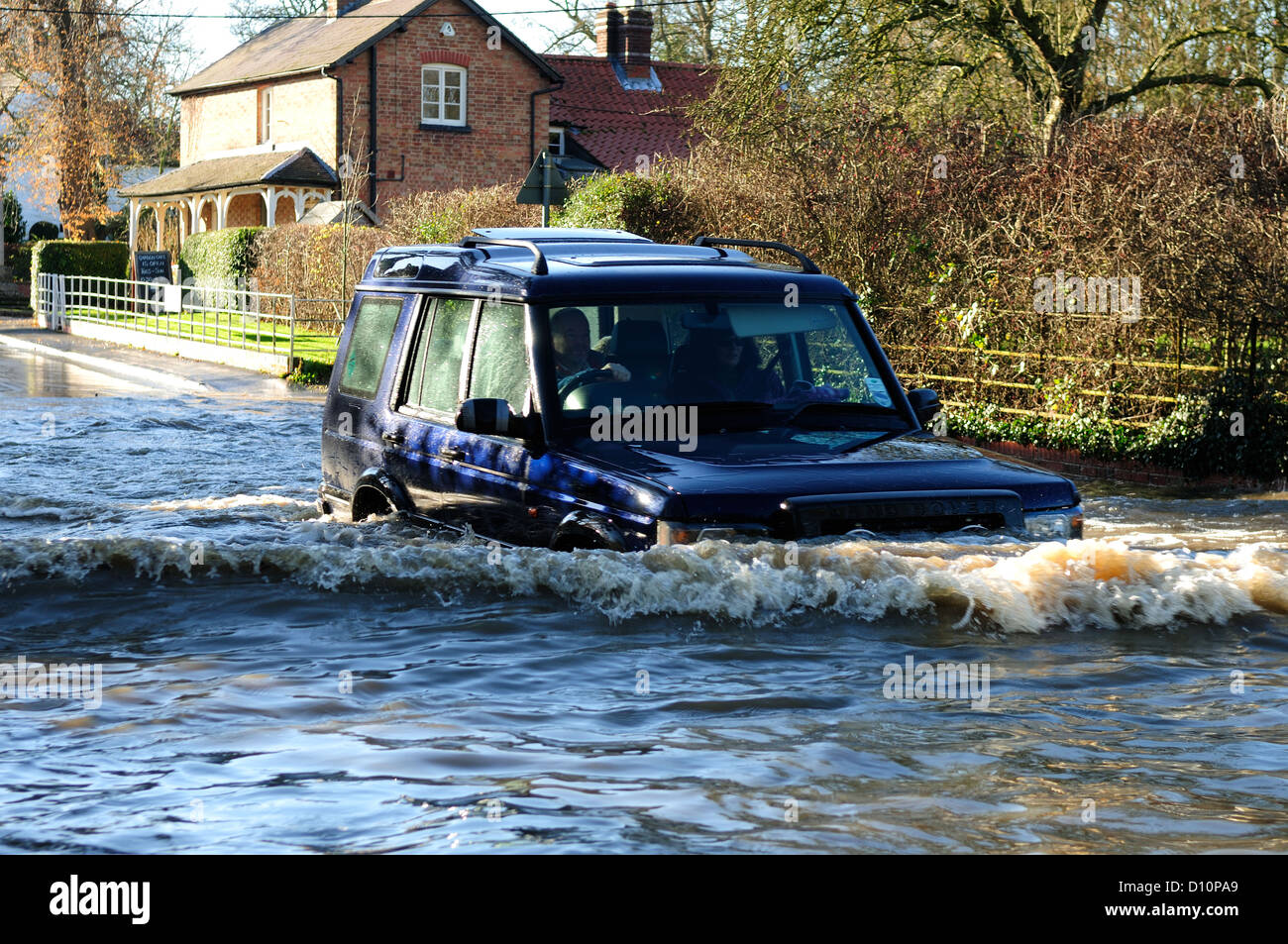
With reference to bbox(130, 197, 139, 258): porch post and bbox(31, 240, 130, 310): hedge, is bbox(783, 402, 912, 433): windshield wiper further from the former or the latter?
bbox(130, 197, 139, 258): porch post

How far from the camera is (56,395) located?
22922 mm

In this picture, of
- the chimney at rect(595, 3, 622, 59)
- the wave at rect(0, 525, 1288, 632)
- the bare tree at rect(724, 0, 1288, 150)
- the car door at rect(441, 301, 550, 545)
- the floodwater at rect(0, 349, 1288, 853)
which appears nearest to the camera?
the floodwater at rect(0, 349, 1288, 853)

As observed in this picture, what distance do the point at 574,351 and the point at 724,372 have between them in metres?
0.71

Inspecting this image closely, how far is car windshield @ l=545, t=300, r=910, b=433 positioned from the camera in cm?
737

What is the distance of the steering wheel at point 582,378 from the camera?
7352mm

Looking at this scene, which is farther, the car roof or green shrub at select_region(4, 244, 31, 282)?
green shrub at select_region(4, 244, 31, 282)

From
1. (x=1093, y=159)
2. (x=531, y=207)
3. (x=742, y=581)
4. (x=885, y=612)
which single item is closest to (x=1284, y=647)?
(x=885, y=612)

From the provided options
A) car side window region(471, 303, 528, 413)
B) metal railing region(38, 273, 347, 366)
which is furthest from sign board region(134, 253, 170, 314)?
car side window region(471, 303, 528, 413)

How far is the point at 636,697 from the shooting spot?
6254 millimetres

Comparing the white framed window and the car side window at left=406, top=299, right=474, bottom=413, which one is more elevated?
the white framed window

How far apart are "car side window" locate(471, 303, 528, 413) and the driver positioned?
0.55 feet

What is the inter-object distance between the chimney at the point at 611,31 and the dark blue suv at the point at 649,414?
1905 inches

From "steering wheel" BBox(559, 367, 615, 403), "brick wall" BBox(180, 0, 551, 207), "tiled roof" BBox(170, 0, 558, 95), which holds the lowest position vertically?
"steering wheel" BBox(559, 367, 615, 403)

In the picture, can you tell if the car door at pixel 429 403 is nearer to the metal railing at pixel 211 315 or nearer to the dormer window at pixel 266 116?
the metal railing at pixel 211 315
